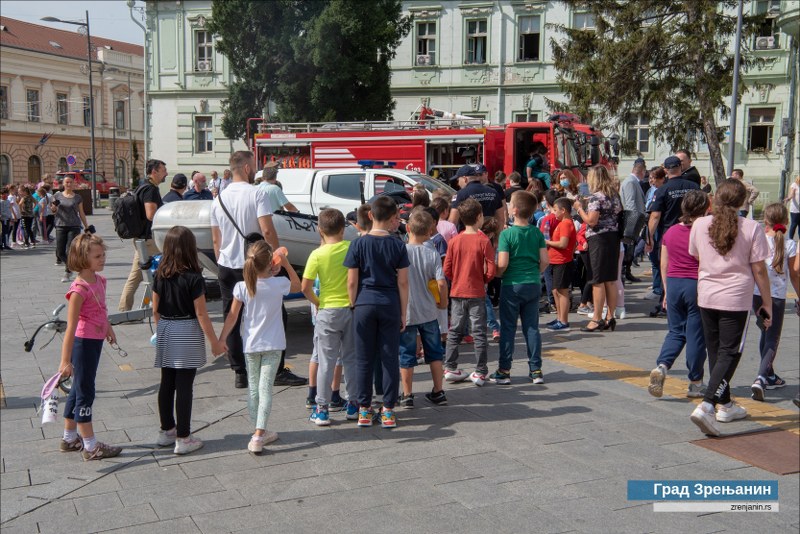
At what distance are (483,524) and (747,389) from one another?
355 cm

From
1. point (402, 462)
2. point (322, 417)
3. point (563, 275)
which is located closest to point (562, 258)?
point (563, 275)

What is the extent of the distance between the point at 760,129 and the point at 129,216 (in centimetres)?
2994

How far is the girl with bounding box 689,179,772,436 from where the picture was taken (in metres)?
5.52

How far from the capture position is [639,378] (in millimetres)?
7094

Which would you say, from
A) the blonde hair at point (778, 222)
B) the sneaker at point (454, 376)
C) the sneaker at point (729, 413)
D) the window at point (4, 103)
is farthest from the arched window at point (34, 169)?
the sneaker at point (729, 413)

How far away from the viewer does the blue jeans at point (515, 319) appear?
6.93 metres

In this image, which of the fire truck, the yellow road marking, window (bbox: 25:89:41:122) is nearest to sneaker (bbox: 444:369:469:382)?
the yellow road marking

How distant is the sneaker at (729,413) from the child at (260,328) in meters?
3.12

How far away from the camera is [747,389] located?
6.75 meters

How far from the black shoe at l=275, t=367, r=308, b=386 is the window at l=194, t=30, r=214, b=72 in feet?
110

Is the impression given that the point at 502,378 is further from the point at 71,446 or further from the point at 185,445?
the point at 71,446

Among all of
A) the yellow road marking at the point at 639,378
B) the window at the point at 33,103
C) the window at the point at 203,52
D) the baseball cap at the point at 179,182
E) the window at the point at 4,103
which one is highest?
the window at the point at 203,52

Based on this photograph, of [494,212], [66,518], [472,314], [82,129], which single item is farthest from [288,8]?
[66,518]

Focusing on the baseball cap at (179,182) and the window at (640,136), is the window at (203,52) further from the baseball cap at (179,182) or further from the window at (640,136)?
the baseball cap at (179,182)
